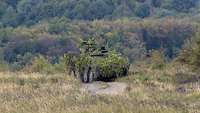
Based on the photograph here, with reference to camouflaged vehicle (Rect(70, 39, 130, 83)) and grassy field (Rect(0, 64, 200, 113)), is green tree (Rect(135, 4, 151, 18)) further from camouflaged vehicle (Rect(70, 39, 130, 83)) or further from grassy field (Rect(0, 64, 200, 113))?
grassy field (Rect(0, 64, 200, 113))

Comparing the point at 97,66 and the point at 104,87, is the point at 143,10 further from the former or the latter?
the point at 104,87

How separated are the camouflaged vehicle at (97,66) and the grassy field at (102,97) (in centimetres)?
46

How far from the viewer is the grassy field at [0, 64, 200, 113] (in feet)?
35.8

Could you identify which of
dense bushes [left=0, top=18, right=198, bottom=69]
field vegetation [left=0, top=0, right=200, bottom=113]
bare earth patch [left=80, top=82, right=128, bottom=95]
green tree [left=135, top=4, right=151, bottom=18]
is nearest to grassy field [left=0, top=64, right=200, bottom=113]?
field vegetation [left=0, top=0, right=200, bottom=113]

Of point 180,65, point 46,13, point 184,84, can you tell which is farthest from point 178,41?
point 184,84

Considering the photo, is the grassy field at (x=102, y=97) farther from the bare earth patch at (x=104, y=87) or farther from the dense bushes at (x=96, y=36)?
the dense bushes at (x=96, y=36)

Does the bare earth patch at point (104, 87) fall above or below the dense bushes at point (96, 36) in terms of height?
above

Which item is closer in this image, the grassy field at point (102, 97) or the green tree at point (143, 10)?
Result: the grassy field at point (102, 97)

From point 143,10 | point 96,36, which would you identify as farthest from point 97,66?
point 143,10

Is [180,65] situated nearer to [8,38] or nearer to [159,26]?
[8,38]

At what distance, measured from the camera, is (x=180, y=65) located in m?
23.9

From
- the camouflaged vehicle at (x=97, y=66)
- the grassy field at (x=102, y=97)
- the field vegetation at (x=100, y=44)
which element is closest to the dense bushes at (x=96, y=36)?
the field vegetation at (x=100, y=44)

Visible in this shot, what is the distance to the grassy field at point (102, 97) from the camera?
1091 cm

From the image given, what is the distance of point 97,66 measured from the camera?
1988 cm
